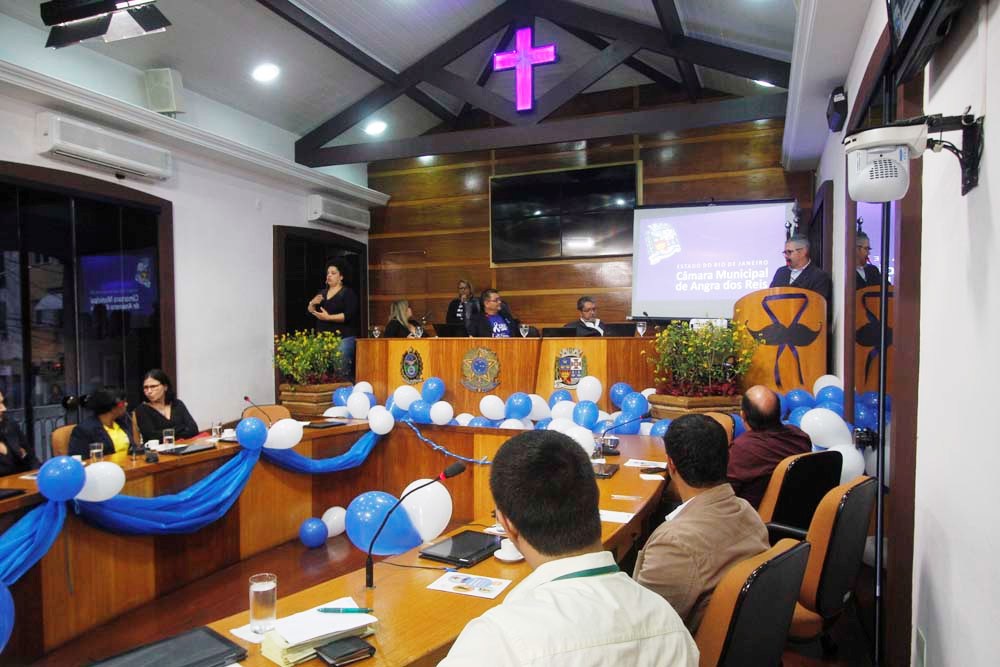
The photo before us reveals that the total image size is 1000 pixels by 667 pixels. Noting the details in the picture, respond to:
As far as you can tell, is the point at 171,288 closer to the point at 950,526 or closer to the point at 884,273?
the point at 884,273

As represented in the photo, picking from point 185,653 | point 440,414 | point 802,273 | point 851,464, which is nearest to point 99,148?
point 440,414

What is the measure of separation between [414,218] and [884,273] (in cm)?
667

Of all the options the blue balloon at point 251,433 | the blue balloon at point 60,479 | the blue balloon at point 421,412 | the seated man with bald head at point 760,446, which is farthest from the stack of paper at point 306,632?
the blue balloon at point 421,412

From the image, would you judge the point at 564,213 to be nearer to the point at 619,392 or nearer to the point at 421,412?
the point at 619,392

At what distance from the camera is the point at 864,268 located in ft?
11.7

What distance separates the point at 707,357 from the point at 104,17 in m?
4.24

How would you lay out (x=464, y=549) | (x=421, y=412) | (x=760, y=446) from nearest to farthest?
(x=464, y=549) → (x=760, y=446) → (x=421, y=412)

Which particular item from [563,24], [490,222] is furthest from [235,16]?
[490,222]

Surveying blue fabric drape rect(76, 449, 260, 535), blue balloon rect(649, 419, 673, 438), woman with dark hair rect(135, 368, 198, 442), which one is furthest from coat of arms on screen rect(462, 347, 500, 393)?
woman with dark hair rect(135, 368, 198, 442)

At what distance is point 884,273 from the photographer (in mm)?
2633

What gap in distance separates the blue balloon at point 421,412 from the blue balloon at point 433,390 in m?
0.39

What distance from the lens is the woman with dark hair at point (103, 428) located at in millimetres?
3648

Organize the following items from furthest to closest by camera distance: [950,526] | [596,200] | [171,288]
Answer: [596,200], [171,288], [950,526]

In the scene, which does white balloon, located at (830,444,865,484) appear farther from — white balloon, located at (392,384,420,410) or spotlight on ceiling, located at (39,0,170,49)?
spotlight on ceiling, located at (39,0,170,49)
